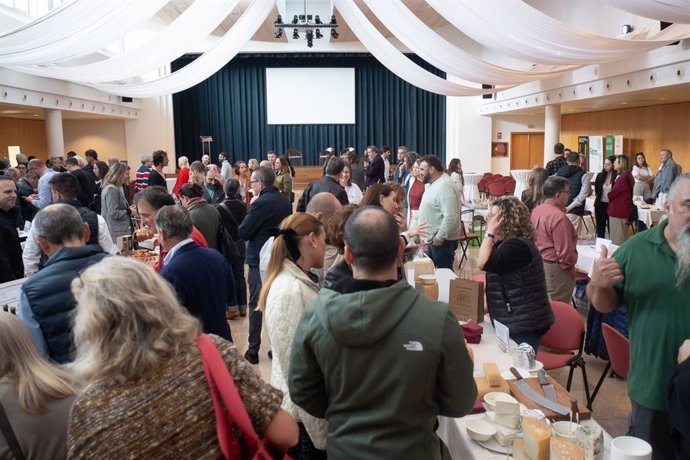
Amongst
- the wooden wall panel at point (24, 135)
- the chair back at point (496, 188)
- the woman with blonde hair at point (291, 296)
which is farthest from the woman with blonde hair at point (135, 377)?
the wooden wall panel at point (24, 135)

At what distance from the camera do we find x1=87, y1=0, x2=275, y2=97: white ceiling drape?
8.82m

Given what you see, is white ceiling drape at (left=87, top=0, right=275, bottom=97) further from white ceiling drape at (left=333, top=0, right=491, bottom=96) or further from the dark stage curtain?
the dark stage curtain

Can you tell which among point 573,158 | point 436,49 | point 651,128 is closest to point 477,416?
point 573,158

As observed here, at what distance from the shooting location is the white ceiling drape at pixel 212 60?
8.82 m

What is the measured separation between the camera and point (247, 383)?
143cm

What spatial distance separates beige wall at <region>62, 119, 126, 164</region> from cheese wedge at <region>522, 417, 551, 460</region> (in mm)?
18096

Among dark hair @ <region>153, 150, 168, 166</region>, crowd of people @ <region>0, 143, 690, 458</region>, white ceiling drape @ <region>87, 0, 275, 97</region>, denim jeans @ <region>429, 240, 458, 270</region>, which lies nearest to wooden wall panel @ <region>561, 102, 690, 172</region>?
white ceiling drape @ <region>87, 0, 275, 97</region>

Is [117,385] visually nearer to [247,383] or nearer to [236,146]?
[247,383]

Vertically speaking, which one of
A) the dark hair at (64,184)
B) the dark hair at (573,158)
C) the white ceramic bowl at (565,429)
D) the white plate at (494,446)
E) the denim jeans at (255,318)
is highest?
the dark hair at (573,158)

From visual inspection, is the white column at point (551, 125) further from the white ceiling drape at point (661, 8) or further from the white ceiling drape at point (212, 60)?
the white ceiling drape at point (661, 8)

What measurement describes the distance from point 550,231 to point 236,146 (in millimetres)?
17565

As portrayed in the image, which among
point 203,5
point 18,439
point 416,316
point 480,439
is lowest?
point 480,439

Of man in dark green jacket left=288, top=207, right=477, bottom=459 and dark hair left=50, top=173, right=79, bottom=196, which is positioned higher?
dark hair left=50, top=173, right=79, bottom=196

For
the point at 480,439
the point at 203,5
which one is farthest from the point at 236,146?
the point at 480,439
